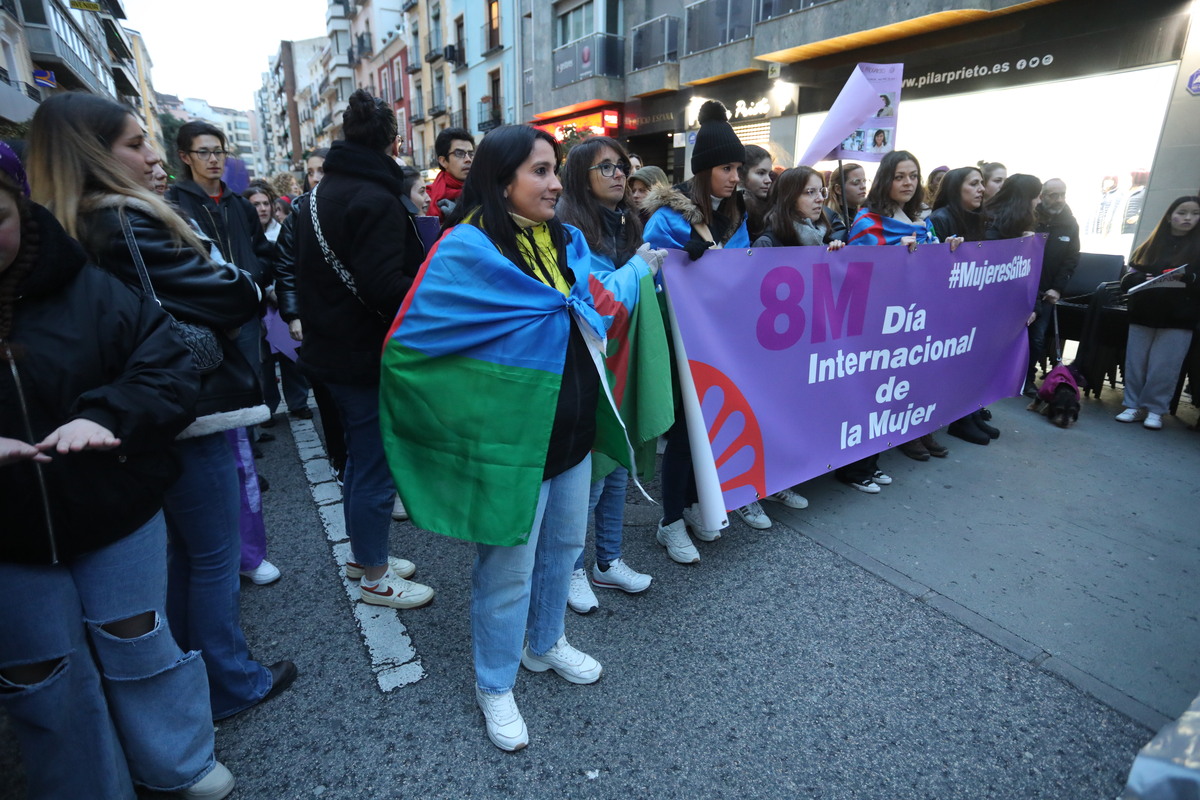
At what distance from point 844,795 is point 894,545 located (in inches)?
67.2

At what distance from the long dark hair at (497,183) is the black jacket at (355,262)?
56 centimetres

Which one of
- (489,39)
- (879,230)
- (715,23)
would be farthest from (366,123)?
(489,39)

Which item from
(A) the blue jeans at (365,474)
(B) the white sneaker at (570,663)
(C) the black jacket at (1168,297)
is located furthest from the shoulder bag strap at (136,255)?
(C) the black jacket at (1168,297)

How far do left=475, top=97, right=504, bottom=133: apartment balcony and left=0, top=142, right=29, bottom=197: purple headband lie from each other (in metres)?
25.9

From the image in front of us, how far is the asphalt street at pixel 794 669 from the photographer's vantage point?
1963mm

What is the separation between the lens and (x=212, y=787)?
1.82 meters

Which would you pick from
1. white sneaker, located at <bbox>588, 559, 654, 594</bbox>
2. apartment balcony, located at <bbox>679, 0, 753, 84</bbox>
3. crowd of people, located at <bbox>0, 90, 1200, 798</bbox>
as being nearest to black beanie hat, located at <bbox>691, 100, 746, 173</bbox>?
crowd of people, located at <bbox>0, 90, 1200, 798</bbox>

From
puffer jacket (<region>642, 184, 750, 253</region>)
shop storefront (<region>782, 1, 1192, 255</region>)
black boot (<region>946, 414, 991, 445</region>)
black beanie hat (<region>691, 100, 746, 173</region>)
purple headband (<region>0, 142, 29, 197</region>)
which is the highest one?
shop storefront (<region>782, 1, 1192, 255</region>)

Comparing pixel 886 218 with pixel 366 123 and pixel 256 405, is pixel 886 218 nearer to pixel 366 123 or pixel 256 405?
pixel 366 123

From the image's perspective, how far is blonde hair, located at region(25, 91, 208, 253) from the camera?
163 cm

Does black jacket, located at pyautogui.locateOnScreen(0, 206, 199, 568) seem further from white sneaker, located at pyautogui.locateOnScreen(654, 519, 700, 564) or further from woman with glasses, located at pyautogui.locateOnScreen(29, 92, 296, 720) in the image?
white sneaker, located at pyautogui.locateOnScreen(654, 519, 700, 564)

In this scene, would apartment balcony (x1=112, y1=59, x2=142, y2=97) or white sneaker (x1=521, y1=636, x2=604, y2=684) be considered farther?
apartment balcony (x1=112, y1=59, x2=142, y2=97)

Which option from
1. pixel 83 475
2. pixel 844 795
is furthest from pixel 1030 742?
pixel 83 475

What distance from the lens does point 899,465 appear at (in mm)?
4414
